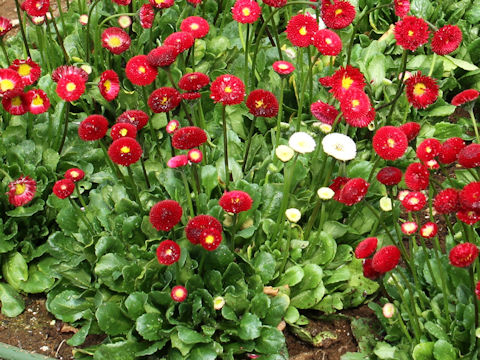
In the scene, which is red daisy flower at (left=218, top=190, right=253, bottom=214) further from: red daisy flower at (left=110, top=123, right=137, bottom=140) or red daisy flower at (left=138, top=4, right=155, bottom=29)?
red daisy flower at (left=138, top=4, right=155, bottom=29)

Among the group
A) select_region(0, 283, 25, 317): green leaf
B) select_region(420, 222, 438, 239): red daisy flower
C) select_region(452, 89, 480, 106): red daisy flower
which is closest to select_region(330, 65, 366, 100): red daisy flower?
select_region(452, 89, 480, 106): red daisy flower

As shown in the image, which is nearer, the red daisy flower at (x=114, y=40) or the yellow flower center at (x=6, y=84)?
the yellow flower center at (x=6, y=84)

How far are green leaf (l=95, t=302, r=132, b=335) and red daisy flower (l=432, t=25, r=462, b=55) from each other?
2182 mm

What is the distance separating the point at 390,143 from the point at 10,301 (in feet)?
7.24

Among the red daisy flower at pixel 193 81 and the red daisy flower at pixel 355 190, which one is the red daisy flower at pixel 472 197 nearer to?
the red daisy flower at pixel 355 190

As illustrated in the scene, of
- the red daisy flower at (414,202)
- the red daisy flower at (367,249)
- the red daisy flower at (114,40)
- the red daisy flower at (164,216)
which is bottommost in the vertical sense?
the red daisy flower at (367,249)

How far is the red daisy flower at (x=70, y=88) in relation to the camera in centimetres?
318

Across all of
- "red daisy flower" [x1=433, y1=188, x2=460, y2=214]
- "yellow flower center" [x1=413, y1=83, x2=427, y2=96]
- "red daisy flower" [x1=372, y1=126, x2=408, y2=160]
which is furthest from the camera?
"yellow flower center" [x1=413, y1=83, x2=427, y2=96]

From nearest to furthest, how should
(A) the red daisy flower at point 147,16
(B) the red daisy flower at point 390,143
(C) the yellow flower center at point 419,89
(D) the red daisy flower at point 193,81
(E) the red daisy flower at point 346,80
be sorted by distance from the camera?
(B) the red daisy flower at point 390,143 < (D) the red daisy flower at point 193,81 < (C) the yellow flower center at point 419,89 < (E) the red daisy flower at point 346,80 < (A) the red daisy flower at point 147,16

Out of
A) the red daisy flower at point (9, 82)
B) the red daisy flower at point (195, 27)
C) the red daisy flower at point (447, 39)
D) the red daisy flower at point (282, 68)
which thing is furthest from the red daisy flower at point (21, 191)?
the red daisy flower at point (447, 39)

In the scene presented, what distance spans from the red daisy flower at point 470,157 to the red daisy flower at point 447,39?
888 mm

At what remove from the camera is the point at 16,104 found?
3277 millimetres

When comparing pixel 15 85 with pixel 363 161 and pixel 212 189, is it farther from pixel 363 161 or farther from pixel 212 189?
pixel 363 161

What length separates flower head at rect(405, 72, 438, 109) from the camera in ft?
10.7
